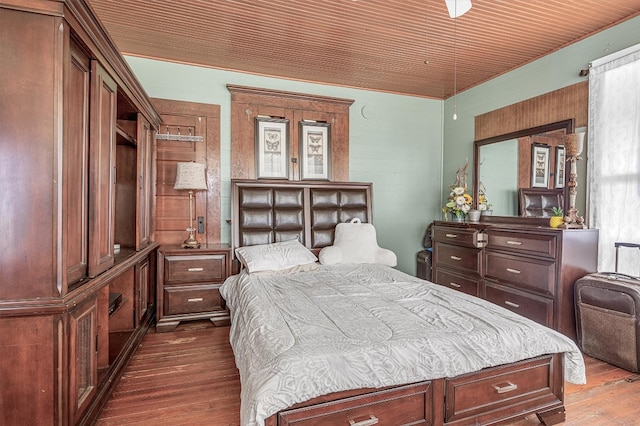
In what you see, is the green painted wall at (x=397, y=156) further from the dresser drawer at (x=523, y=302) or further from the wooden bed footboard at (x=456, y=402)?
the wooden bed footboard at (x=456, y=402)

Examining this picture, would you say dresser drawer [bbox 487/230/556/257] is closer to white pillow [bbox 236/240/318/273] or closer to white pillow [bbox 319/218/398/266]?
white pillow [bbox 319/218/398/266]

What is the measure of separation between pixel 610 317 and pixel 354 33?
3.26m

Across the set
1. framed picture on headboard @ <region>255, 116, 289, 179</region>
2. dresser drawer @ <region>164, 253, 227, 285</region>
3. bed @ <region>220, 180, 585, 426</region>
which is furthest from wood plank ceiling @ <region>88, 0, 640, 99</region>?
bed @ <region>220, 180, 585, 426</region>

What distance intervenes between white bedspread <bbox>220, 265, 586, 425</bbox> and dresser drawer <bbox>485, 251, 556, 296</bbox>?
1120mm

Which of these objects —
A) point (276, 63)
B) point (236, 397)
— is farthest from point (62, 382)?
point (276, 63)

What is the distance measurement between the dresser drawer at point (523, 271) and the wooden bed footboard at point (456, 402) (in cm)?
125

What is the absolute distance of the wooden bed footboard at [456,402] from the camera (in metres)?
1.45

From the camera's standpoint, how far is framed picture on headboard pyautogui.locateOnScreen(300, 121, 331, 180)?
4254 millimetres

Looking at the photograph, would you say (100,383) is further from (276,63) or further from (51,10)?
(276,63)

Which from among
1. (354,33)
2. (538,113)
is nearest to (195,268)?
(354,33)

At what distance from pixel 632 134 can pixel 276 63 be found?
3.50 meters

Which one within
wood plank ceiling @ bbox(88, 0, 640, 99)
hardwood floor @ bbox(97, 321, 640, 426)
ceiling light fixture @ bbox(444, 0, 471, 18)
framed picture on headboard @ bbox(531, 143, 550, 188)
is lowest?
hardwood floor @ bbox(97, 321, 640, 426)

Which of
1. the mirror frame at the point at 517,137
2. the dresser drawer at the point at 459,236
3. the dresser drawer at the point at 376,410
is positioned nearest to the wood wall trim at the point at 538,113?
the mirror frame at the point at 517,137

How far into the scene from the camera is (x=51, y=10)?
1.35m
